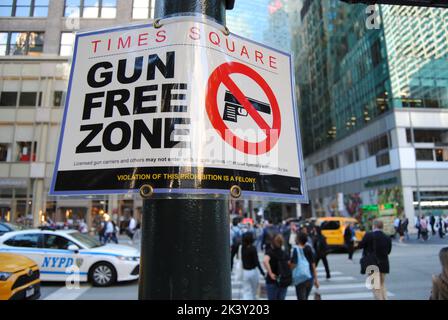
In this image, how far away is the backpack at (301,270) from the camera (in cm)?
656

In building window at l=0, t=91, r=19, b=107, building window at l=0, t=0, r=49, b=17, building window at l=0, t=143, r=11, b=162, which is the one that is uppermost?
building window at l=0, t=0, r=49, b=17

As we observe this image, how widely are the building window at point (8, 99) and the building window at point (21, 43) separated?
30 centimetres

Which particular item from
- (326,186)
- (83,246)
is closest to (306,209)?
(326,186)

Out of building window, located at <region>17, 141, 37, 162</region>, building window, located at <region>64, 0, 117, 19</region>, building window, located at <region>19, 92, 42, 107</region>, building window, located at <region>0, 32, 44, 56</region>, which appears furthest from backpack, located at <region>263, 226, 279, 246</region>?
building window, located at <region>64, 0, 117, 19</region>

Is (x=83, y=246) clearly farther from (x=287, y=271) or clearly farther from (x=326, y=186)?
(x=326, y=186)

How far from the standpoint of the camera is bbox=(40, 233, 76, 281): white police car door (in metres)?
9.20

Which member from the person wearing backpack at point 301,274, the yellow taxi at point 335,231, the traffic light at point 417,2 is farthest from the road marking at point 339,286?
the yellow taxi at point 335,231

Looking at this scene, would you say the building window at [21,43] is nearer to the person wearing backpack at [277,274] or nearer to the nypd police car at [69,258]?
the person wearing backpack at [277,274]

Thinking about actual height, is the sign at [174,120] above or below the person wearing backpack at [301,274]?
above

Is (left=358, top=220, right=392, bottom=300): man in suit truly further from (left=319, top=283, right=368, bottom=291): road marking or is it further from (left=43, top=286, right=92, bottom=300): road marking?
(left=43, top=286, right=92, bottom=300): road marking

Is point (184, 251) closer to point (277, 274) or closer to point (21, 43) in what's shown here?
point (21, 43)

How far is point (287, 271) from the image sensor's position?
6.45 m

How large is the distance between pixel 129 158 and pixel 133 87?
38 centimetres

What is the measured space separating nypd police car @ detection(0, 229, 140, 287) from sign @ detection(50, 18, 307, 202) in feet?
27.7
